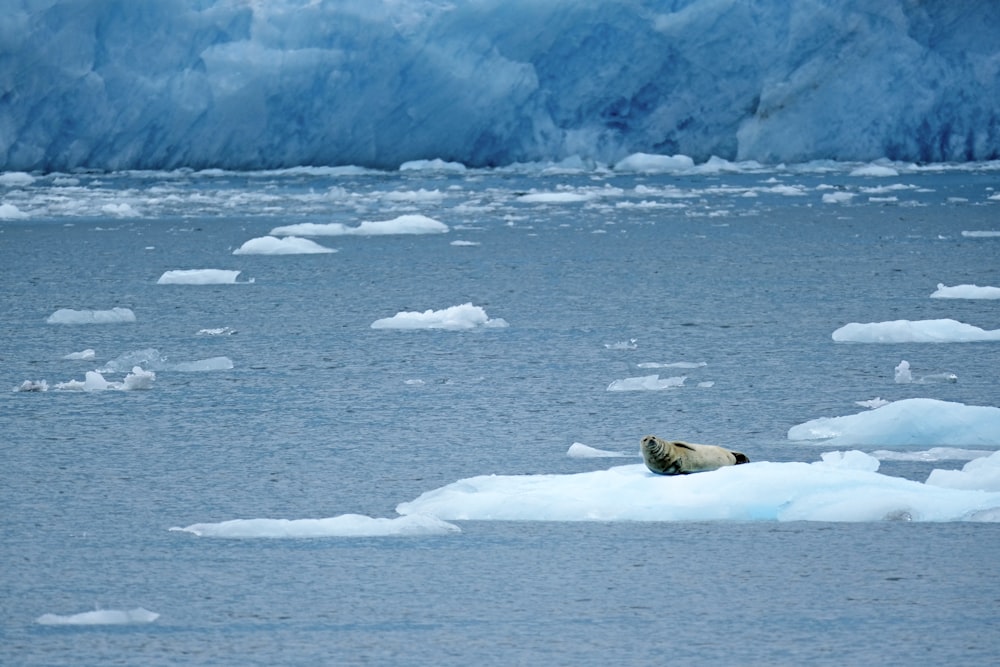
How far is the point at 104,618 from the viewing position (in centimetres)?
347

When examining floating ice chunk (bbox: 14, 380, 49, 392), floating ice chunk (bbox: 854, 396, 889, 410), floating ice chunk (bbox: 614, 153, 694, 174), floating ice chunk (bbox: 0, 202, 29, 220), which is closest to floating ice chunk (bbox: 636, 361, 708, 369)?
floating ice chunk (bbox: 854, 396, 889, 410)

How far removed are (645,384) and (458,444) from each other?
1322mm

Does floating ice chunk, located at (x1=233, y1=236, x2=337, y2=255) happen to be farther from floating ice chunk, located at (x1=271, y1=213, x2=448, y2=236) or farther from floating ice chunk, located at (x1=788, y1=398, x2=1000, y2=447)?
floating ice chunk, located at (x1=788, y1=398, x2=1000, y2=447)

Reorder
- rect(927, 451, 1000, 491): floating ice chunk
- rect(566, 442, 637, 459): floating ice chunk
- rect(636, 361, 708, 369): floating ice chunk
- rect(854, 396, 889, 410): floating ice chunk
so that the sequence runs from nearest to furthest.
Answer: rect(927, 451, 1000, 491): floating ice chunk < rect(566, 442, 637, 459): floating ice chunk < rect(854, 396, 889, 410): floating ice chunk < rect(636, 361, 708, 369): floating ice chunk

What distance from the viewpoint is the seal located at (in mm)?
4688

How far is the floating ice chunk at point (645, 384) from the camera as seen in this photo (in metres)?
6.55

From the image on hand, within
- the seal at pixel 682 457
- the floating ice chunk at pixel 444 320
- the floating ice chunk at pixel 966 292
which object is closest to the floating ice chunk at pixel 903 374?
the seal at pixel 682 457

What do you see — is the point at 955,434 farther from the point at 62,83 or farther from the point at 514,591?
the point at 62,83

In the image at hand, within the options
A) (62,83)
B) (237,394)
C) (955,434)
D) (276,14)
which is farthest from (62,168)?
(955,434)

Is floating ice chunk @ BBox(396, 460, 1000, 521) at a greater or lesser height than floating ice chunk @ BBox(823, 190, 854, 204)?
greater

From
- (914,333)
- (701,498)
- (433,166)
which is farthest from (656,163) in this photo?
(701,498)

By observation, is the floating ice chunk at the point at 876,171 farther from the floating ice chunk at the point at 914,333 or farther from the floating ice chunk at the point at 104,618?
the floating ice chunk at the point at 104,618

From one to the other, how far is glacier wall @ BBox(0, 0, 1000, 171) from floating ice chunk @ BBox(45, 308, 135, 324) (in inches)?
651

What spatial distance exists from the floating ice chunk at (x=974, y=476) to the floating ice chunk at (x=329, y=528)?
133 cm
